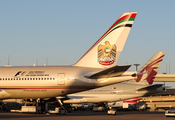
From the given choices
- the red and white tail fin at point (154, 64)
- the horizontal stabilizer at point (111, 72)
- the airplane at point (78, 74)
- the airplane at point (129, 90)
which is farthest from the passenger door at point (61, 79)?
the red and white tail fin at point (154, 64)

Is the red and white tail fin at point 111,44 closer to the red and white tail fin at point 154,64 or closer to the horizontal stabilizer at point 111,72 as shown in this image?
the horizontal stabilizer at point 111,72

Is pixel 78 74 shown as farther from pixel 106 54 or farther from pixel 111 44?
pixel 111 44

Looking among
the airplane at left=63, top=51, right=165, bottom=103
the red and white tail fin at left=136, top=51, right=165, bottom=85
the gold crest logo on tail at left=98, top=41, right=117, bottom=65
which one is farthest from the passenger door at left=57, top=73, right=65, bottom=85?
the red and white tail fin at left=136, top=51, right=165, bottom=85

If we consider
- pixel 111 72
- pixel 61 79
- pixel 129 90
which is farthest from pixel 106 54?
pixel 129 90

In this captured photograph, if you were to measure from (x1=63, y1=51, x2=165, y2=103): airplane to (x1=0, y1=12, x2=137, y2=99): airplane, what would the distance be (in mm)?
17620

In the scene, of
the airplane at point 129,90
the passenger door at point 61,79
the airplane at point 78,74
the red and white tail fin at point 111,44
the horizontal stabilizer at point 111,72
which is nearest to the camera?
the horizontal stabilizer at point 111,72

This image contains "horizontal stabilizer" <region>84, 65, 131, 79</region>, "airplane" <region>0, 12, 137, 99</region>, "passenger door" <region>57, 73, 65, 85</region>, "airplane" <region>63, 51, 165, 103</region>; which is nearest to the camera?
"horizontal stabilizer" <region>84, 65, 131, 79</region>

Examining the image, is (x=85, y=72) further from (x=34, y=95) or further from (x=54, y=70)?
(x=34, y=95)

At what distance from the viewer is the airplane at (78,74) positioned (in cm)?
3092

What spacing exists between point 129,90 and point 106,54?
78.4ft

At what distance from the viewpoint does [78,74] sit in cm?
3136

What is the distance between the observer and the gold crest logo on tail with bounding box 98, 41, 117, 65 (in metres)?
31.4

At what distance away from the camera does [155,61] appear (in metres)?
50.3

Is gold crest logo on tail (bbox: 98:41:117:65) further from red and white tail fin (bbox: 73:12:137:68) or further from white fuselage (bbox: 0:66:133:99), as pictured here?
white fuselage (bbox: 0:66:133:99)
